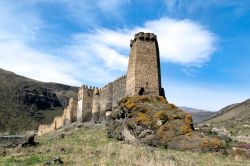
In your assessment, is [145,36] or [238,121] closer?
[145,36]

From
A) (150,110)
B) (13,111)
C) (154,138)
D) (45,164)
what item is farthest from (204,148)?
(13,111)

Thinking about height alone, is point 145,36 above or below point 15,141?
above

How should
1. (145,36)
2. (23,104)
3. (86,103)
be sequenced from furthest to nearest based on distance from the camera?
(23,104), (86,103), (145,36)

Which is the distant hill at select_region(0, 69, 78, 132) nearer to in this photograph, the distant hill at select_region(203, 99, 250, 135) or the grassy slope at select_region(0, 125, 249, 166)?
the distant hill at select_region(203, 99, 250, 135)

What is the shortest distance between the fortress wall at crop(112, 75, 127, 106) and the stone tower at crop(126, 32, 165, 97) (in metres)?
3.42

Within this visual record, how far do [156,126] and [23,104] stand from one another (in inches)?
3354

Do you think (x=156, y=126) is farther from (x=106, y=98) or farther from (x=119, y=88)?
(x=106, y=98)

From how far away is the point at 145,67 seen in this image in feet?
98.7

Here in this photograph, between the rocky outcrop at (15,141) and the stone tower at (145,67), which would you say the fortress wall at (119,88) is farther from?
the rocky outcrop at (15,141)

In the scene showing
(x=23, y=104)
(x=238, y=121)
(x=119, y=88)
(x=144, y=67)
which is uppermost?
(x=23, y=104)

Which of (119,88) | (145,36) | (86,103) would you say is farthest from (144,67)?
(86,103)

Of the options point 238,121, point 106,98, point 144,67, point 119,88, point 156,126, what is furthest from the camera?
point 238,121

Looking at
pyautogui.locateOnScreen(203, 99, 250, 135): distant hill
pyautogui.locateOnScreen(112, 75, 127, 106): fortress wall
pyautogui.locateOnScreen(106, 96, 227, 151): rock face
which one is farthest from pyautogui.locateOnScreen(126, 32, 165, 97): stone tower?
pyautogui.locateOnScreen(203, 99, 250, 135): distant hill

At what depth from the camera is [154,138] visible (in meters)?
23.3
